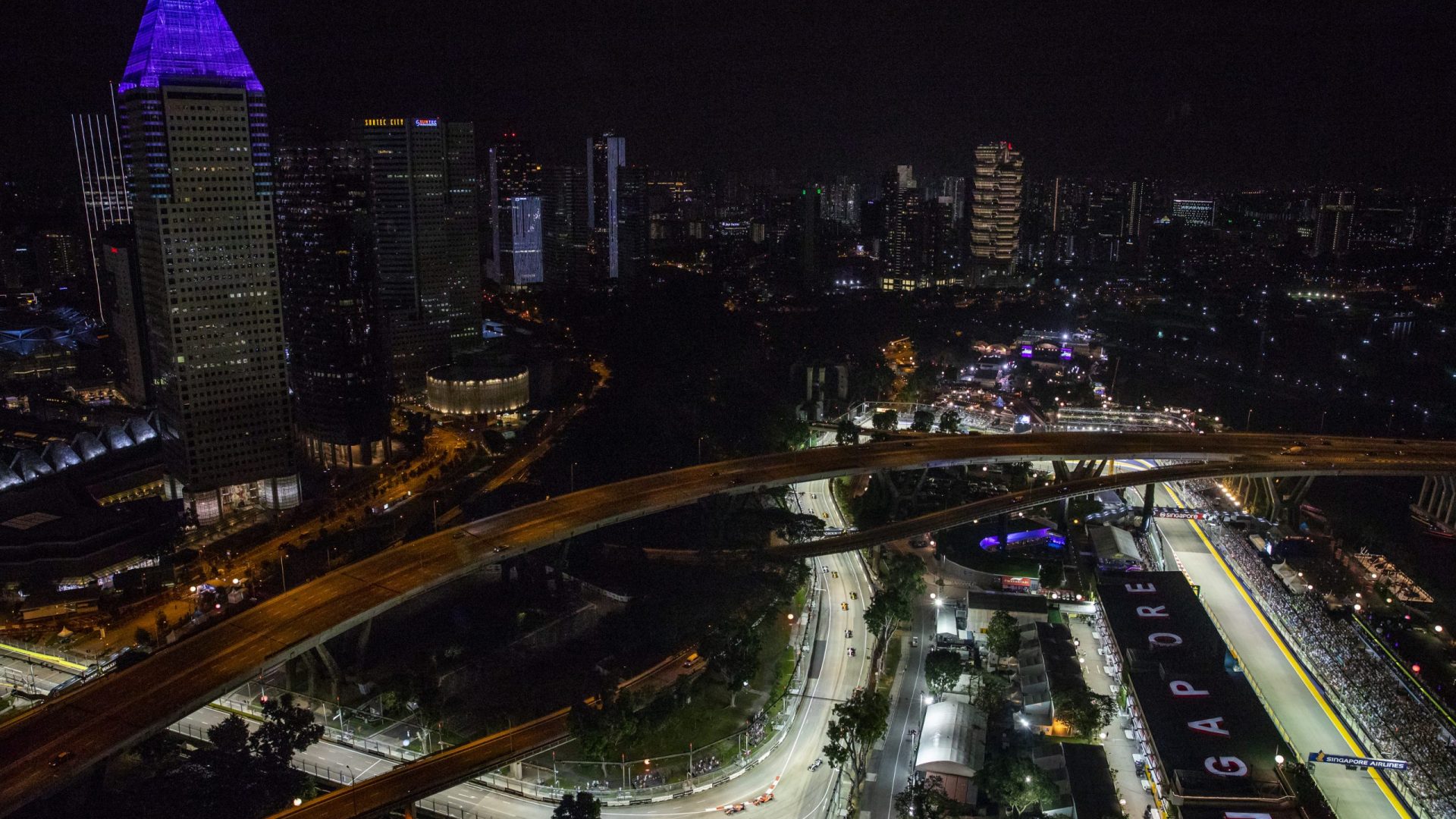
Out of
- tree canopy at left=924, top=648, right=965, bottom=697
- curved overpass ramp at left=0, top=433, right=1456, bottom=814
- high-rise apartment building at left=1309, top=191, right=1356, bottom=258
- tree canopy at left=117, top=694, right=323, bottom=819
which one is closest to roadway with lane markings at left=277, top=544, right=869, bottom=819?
tree canopy at left=117, top=694, right=323, bottom=819

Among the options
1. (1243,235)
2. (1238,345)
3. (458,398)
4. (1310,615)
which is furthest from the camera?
(1243,235)

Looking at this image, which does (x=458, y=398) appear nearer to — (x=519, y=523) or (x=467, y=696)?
(x=519, y=523)

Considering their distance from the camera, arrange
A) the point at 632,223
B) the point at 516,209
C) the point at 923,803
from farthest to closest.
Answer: the point at 516,209
the point at 632,223
the point at 923,803

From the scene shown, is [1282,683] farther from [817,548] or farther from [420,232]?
[420,232]

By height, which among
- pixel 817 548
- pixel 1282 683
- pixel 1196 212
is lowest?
pixel 1282 683

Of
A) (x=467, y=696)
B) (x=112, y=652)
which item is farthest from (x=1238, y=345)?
(x=112, y=652)

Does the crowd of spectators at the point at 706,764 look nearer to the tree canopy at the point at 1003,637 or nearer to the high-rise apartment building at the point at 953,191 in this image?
the tree canopy at the point at 1003,637

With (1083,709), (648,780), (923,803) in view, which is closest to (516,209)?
(648,780)
